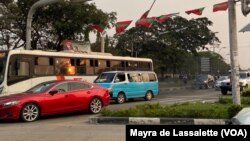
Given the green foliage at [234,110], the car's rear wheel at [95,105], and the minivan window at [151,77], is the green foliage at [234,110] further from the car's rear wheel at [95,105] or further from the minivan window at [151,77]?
the minivan window at [151,77]

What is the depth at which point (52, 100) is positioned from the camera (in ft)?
48.1

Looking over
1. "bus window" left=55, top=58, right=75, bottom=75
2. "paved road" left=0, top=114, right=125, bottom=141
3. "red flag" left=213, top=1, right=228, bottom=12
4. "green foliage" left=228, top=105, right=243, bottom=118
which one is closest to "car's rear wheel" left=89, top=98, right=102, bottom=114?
"paved road" left=0, top=114, right=125, bottom=141

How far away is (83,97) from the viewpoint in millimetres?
15781

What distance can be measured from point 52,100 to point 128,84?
9.37 metres

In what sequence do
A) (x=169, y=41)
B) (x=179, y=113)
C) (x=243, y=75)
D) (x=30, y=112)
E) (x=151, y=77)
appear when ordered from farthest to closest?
(x=169, y=41) < (x=243, y=75) < (x=151, y=77) < (x=30, y=112) < (x=179, y=113)

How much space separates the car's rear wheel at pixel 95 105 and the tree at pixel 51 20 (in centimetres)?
1672

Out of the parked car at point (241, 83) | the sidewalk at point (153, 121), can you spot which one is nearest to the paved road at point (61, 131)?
the sidewalk at point (153, 121)

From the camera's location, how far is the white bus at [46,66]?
787 inches

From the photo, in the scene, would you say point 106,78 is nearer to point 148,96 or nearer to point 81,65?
point 81,65

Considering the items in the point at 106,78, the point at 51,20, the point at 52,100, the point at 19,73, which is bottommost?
the point at 52,100

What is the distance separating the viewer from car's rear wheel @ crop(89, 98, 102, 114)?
53.2 ft

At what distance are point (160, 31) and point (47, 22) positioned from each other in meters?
28.9

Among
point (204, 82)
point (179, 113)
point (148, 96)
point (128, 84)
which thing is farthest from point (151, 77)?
point (204, 82)

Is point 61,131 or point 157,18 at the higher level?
point 157,18
